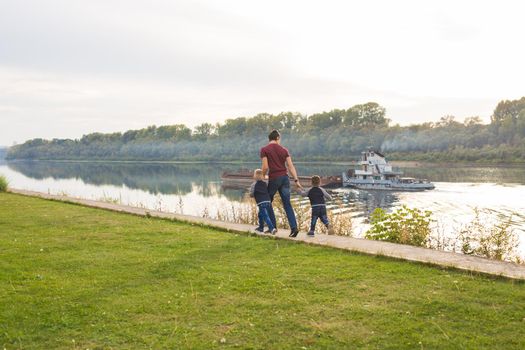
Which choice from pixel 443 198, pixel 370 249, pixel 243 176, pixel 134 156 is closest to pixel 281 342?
pixel 370 249

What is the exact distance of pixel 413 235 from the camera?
10266 millimetres

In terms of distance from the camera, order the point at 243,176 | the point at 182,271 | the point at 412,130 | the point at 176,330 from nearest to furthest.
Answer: the point at 176,330 → the point at 182,271 → the point at 243,176 → the point at 412,130

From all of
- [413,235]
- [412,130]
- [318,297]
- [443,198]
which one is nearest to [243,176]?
[443,198]

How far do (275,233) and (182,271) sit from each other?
131 inches

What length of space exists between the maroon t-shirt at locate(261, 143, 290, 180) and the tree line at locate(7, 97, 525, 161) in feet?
286

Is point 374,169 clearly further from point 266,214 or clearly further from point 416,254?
point 416,254

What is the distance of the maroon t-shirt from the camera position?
9227 mm

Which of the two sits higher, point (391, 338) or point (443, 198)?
point (391, 338)

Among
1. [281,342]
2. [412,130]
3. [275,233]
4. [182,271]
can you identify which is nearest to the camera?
[281,342]

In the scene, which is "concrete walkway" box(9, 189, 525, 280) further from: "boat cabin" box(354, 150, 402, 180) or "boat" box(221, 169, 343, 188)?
"boat cabin" box(354, 150, 402, 180)

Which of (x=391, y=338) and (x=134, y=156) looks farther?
(x=134, y=156)

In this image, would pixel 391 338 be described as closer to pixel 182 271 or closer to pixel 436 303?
pixel 436 303

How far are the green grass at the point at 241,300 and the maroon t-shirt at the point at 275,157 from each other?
158 cm

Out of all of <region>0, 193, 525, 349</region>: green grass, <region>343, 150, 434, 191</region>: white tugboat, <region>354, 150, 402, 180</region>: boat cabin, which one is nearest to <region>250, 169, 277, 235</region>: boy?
<region>0, 193, 525, 349</region>: green grass
